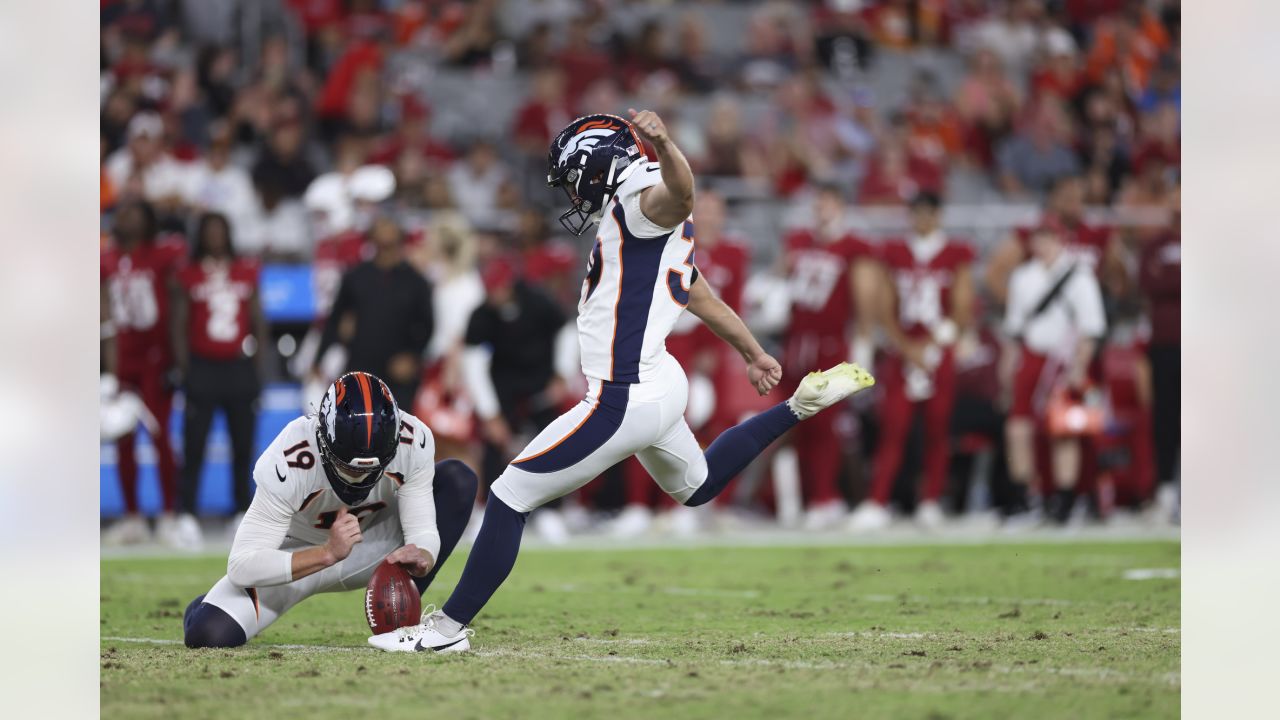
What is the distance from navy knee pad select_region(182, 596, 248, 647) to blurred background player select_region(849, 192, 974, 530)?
19.3ft

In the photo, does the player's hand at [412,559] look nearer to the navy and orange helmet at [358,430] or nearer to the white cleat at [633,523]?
the navy and orange helmet at [358,430]

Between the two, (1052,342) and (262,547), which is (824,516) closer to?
(1052,342)

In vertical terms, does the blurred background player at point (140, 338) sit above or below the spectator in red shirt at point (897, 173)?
below

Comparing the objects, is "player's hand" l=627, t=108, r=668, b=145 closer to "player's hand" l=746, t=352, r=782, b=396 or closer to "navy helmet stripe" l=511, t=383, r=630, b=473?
"navy helmet stripe" l=511, t=383, r=630, b=473

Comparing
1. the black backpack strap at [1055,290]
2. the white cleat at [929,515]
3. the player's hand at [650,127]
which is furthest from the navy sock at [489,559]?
the black backpack strap at [1055,290]

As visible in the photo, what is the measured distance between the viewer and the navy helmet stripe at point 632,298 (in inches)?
218

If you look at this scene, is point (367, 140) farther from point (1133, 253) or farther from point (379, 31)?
point (1133, 253)

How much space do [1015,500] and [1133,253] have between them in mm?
2280

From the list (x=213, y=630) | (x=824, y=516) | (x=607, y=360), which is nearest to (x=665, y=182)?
(x=607, y=360)

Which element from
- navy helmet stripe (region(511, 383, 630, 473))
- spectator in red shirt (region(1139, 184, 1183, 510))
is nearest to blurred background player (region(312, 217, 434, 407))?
navy helmet stripe (region(511, 383, 630, 473))

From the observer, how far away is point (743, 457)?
19.4 feet

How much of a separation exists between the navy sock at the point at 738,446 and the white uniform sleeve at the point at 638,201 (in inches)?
32.5
